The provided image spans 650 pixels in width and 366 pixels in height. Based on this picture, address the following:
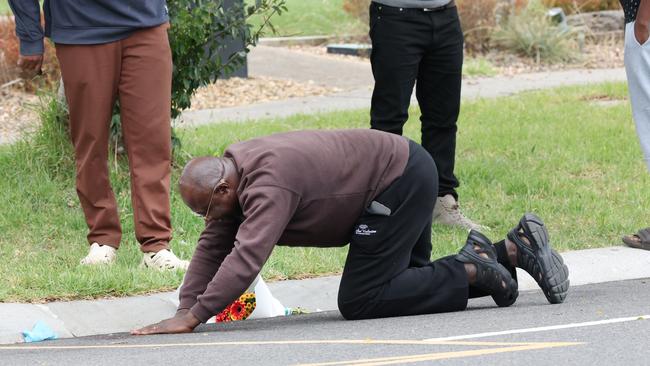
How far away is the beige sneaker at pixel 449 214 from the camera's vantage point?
7.46m

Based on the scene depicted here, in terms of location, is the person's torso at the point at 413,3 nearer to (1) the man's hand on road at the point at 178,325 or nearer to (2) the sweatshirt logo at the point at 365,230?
(2) the sweatshirt logo at the point at 365,230

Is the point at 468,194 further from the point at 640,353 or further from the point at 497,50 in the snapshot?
the point at 497,50

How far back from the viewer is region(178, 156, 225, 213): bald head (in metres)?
5.03

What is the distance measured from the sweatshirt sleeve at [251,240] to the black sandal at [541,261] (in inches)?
51.0

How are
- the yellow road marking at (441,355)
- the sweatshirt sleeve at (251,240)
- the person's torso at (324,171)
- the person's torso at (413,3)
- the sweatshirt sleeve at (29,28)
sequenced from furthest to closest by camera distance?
the person's torso at (413,3) < the sweatshirt sleeve at (29,28) < the person's torso at (324,171) < the sweatshirt sleeve at (251,240) < the yellow road marking at (441,355)

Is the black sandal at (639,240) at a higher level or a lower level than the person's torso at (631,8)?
lower

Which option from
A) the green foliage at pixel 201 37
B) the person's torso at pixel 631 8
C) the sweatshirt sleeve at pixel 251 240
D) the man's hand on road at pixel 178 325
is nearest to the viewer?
the sweatshirt sleeve at pixel 251 240

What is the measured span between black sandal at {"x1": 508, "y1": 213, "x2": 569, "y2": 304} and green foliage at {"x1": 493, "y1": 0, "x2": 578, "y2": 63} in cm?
927

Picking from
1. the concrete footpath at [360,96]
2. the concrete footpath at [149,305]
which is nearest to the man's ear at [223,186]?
the concrete footpath at [149,305]

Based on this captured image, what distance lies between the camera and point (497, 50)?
1551 centimetres

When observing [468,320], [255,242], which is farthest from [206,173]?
[468,320]

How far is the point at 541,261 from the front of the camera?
5.75 metres

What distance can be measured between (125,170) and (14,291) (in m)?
2.28

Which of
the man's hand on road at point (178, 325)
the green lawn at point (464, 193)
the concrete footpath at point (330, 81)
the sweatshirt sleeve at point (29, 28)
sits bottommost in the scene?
the concrete footpath at point (330, 81)
